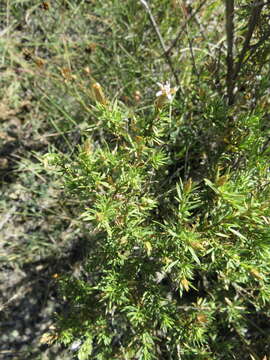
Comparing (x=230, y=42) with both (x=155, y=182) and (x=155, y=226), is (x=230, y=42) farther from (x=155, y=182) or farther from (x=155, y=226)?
(x=155, y=226)

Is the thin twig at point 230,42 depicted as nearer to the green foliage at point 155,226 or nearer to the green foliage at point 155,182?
the green foliage at point 155,182

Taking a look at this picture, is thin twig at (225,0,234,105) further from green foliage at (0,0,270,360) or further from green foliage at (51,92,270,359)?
green foliage at (51,92,270,359)

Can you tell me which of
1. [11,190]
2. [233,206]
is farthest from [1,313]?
[233,206]

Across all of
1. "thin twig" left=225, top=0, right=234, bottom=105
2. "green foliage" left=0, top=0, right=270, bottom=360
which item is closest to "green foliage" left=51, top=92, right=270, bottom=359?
"green foliage" left=0, top=0, right=270, bottom=360

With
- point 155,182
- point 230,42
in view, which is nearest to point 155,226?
point 155,182

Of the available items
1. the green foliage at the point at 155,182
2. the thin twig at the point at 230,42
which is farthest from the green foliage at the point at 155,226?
the thin twig at the point at 230,42

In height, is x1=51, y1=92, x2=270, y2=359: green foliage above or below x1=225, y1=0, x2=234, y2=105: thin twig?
below

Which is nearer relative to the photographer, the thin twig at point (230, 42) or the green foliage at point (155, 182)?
the green foliage at point (155, 182)

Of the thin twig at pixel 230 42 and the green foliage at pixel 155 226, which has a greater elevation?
the thin twig at pixel 230 42

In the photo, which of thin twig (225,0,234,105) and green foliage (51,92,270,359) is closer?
green foliage (51,92,270,359)

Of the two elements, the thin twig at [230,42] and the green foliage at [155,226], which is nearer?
the green foliage at [155,226]

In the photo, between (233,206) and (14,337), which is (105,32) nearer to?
(233,206)
